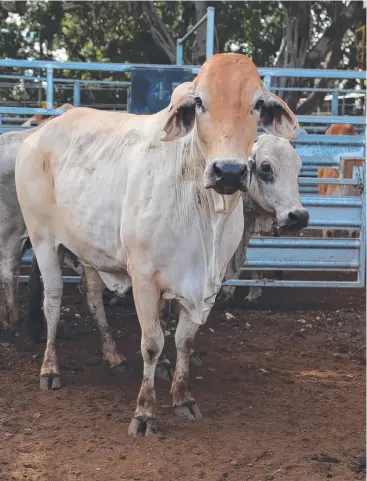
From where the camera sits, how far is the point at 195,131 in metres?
4.13

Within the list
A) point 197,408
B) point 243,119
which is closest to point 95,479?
point 197,408

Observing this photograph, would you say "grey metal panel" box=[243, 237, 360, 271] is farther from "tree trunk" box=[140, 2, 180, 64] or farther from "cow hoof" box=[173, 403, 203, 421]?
"tree trunk" box=[140, 2, 180, 64]

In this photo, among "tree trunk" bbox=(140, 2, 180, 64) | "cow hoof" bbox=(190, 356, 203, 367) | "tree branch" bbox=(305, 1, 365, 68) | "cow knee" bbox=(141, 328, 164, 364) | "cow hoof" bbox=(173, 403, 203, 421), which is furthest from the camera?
"tree trunk" bbox=(140, 2, 180, 64)

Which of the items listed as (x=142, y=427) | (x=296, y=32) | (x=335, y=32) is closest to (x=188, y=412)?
(x=142, y=427)

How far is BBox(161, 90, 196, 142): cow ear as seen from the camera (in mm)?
3928

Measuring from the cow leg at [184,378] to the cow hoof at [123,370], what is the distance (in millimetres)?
854

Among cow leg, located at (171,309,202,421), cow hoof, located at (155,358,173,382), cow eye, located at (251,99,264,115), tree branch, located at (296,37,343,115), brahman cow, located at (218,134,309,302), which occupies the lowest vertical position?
cow hoof, located at (155,358,173,382)

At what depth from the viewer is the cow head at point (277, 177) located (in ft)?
16.9

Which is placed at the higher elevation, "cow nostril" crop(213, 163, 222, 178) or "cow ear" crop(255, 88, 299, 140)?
"cow ear" crop(255, 88, 299, 140)

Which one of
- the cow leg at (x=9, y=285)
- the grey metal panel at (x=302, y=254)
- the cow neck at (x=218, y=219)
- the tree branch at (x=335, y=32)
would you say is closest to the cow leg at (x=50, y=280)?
the cow leg at (x=9, y=285)

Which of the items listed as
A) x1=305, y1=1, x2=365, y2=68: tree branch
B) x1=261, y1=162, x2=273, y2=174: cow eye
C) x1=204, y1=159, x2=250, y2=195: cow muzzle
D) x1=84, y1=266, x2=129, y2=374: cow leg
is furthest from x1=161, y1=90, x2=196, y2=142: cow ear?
x1=305, y1=1, x2=365, y2=68: tree branch

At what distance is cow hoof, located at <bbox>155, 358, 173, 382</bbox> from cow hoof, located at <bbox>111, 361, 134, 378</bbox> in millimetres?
203

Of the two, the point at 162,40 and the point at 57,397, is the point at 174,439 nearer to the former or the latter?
the point at 57,397

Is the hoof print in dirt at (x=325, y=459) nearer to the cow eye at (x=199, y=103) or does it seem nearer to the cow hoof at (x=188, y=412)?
the cow hoof at (x=188, y=412)
